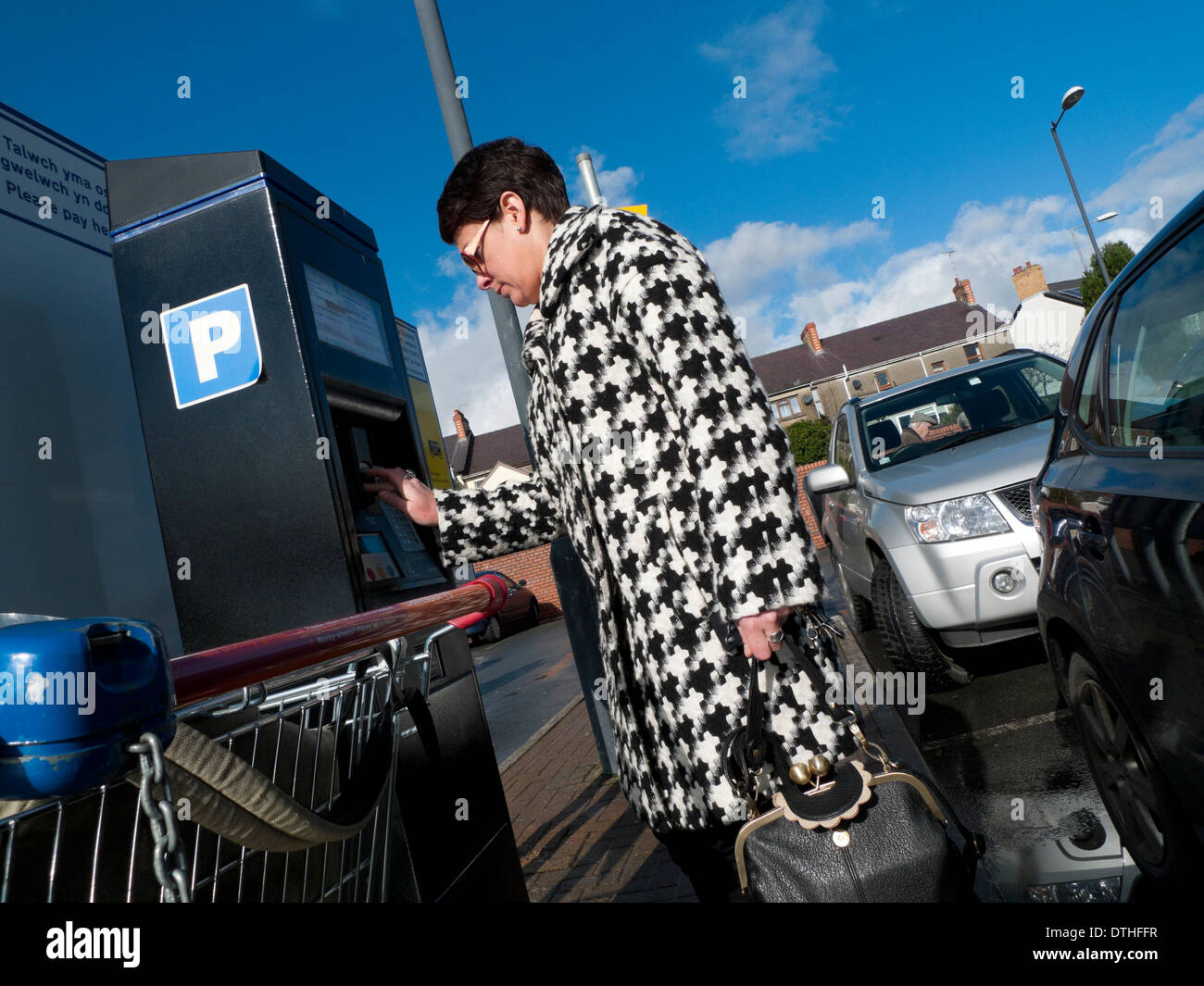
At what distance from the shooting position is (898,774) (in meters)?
1.39

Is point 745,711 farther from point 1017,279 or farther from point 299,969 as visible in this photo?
point 1017,279

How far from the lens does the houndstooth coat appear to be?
4.81 ft

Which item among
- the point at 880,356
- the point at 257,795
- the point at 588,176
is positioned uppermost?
the point at 880,356

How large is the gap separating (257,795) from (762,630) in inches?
31.2

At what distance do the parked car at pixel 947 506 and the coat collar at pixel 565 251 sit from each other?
3235 millimetres

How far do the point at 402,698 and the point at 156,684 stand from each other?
0.82 m

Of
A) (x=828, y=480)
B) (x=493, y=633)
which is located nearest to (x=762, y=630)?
(x=828, y=480)

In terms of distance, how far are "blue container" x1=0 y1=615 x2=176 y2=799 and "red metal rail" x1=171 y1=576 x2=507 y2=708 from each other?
0.29 metres

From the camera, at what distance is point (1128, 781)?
2.43 meters

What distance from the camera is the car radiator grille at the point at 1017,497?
4.25 meters

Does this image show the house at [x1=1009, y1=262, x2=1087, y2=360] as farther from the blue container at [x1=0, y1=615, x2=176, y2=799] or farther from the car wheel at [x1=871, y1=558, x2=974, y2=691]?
the blue container at [x1=0, y1=615, x2=176, y2=799]

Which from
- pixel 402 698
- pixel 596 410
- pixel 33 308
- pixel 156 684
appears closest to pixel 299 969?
pixel 156 684

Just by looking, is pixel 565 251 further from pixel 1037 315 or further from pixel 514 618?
pixel 1037 315

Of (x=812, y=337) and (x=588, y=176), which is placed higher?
(x=812, y=337)
